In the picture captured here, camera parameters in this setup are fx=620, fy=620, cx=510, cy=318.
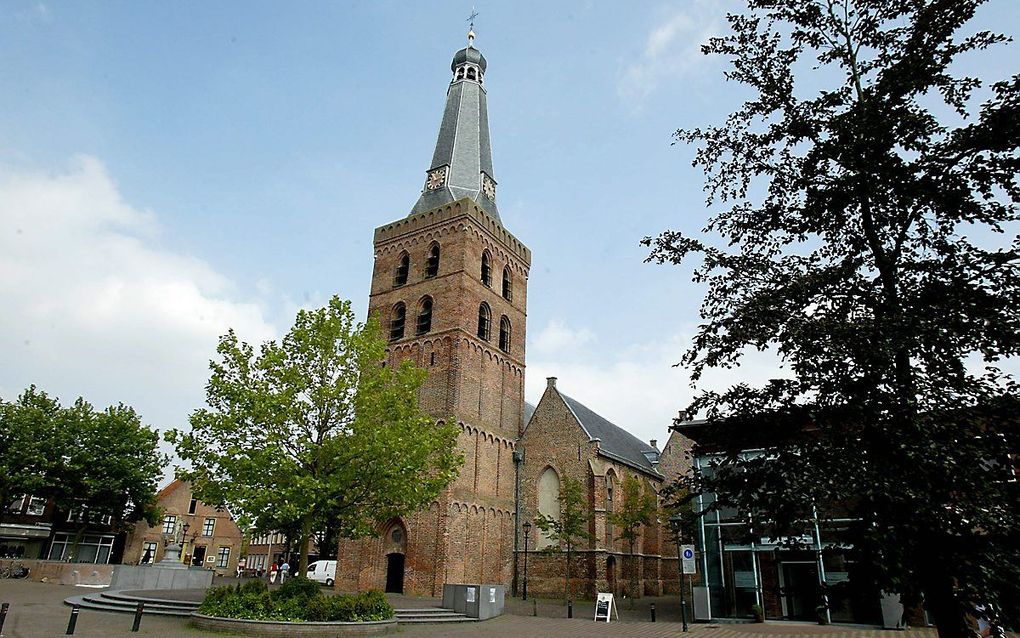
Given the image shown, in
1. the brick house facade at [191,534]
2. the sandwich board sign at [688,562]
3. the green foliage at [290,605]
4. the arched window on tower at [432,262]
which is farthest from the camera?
the brick house facade at [191,534]

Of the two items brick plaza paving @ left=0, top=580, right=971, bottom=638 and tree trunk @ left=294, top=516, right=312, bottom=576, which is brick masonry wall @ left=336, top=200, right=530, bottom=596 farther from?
tree trunk @ left=294, top=516, right=312, bottom=576

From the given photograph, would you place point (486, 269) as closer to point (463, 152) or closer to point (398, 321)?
point (398, 321)

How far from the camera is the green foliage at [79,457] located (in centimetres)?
3674

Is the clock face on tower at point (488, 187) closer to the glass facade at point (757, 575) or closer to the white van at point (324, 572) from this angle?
the glass facade at point (757, 575)

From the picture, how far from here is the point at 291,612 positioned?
15.9 metres

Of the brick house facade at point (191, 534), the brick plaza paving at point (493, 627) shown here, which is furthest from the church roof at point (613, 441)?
the brick house facade at point (191, 534)

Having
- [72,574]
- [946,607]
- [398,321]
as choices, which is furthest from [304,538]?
[72,574]

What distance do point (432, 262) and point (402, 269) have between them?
2482 mm

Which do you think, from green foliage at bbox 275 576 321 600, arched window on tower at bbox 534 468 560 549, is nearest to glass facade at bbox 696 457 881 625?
arched window on tower at bbox 534 468 560 549

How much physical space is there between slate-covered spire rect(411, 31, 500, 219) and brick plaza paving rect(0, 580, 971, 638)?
24.4 metres

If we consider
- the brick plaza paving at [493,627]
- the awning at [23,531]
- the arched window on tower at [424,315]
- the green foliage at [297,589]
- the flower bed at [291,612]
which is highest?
the arched window on tower at [424,315]

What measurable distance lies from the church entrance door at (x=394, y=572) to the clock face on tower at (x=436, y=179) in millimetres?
22186

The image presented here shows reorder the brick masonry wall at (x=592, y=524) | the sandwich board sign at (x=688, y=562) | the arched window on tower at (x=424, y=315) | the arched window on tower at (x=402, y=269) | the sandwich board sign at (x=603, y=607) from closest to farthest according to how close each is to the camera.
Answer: the sandwich board sign at (x=688, y=562), the sandwich board sign at (x=603, y=607), the brick masonry wall at (x=592, y=524), the arched window on tower at (x=424, y=315), the arched window on tower at (x=402, y=269)

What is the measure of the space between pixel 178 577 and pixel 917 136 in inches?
1223
